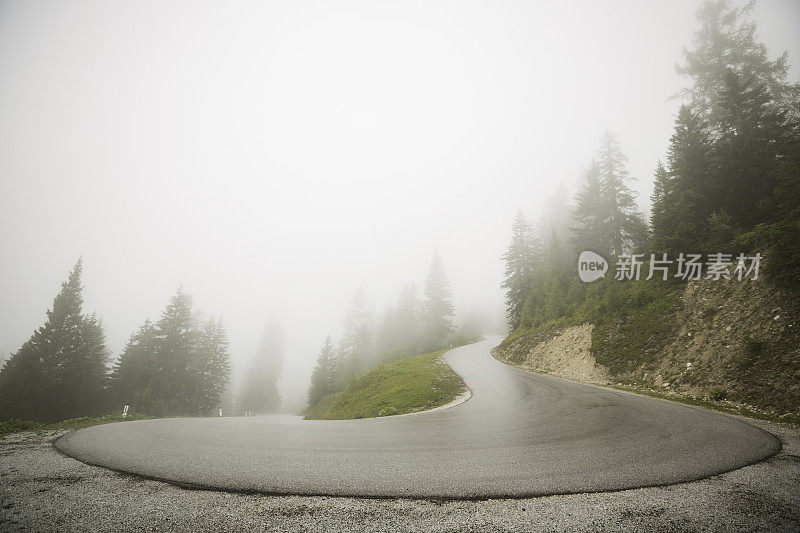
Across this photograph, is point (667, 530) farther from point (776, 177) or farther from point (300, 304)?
point (300, 304)

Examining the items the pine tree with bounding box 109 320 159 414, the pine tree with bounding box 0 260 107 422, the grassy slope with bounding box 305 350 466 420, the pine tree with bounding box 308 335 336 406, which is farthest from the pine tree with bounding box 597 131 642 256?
the pine tree with bounding box 0 260 107 422

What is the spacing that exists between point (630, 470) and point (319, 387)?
1359 inches

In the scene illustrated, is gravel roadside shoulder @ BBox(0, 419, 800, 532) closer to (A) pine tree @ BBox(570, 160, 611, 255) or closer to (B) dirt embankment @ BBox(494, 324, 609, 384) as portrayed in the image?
(B) dirt embankment @ BBox(494, 324, 609, 384)

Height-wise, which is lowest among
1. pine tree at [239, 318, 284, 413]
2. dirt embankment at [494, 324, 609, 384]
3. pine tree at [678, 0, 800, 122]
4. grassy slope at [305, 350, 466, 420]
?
pine tree at [239, 318, 284, 413]

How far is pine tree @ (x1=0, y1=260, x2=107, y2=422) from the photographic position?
72.3 ft

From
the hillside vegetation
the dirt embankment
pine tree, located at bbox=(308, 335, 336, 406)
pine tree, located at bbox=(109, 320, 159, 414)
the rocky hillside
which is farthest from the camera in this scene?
pine tree, located at bbox=(308, 335, 336, 406)

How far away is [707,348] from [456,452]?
46.6 feet

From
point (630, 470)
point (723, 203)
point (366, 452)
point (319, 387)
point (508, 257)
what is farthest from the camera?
point (508, 257)

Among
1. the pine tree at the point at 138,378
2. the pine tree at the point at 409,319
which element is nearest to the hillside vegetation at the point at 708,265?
the pine tree at the point at 409,319

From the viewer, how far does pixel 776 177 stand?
1473cm

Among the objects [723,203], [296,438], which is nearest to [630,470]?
[296,438]

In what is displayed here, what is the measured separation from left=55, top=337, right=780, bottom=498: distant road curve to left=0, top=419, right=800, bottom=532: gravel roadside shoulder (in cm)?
31

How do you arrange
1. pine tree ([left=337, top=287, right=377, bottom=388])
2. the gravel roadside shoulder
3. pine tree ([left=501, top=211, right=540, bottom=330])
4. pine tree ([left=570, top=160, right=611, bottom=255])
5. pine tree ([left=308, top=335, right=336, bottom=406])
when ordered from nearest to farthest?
1. the gravel roadside shoulder
2. pine tree ([left=570, top=160, right=611, bottom=255])
3. pine tree ([left=308, top=335, right=336, bottom=406])
4. pine tree ([left=501, top=211, right=540, bottom=330])
5. pine tree ([left=337, top=287, right=377, bottom=388])

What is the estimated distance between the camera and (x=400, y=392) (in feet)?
52.9
